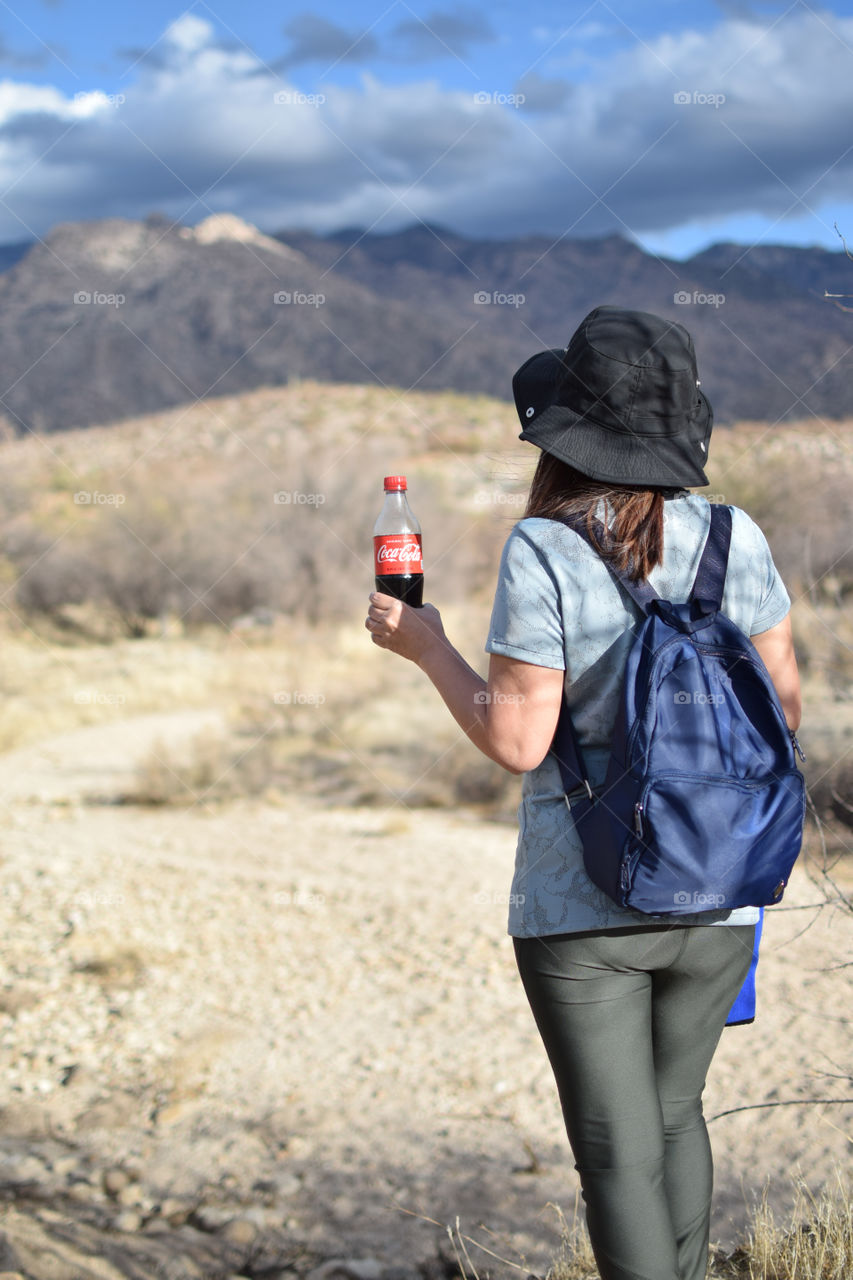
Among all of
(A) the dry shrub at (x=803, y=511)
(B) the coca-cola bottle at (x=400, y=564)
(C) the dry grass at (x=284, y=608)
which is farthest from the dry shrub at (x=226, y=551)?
(B) the coca-cola bottle at (x=400, y=564)

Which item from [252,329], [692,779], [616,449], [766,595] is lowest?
[692,779]

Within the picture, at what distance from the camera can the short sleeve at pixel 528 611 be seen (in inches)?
58.4

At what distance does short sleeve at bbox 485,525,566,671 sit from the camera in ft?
4.87

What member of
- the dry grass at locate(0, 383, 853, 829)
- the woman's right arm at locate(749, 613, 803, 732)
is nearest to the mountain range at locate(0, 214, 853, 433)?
the dry grass at locate(0, 383, 853, 829)

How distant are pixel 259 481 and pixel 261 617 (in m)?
3.65

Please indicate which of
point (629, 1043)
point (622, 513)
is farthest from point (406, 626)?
point (629, 1043)

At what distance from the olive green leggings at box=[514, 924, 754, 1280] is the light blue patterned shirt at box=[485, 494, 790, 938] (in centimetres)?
4

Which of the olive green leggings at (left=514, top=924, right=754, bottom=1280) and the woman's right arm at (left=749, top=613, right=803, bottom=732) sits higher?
the woman's right arm at (left=749, top=613, right=803, bottom=732)

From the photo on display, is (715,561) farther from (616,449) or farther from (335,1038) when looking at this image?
(335,1038)

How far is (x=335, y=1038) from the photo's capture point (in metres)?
4.58

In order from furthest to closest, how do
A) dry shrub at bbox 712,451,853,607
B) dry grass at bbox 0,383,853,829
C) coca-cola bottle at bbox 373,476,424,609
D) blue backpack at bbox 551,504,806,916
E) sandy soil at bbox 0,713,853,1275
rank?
dry shrub at bbox 712,451,853,607, dry grass at bbox 0,383,853,829, sandy soil at bbox 0,713,853,1275, coca-cola bottle at bbox 373,476,424,609, blue backpack at bbox 551,504,806,916

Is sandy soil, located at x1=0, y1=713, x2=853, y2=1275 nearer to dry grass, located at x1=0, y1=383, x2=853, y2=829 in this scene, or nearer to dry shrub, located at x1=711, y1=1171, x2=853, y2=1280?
dry shrub, located at x1=711, y1=1171, x2=853, y2=1280

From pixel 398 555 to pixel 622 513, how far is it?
2.11ft

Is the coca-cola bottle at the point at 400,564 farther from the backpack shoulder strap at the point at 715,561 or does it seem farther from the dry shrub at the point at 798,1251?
the dry shrub at the point at 798,1251
